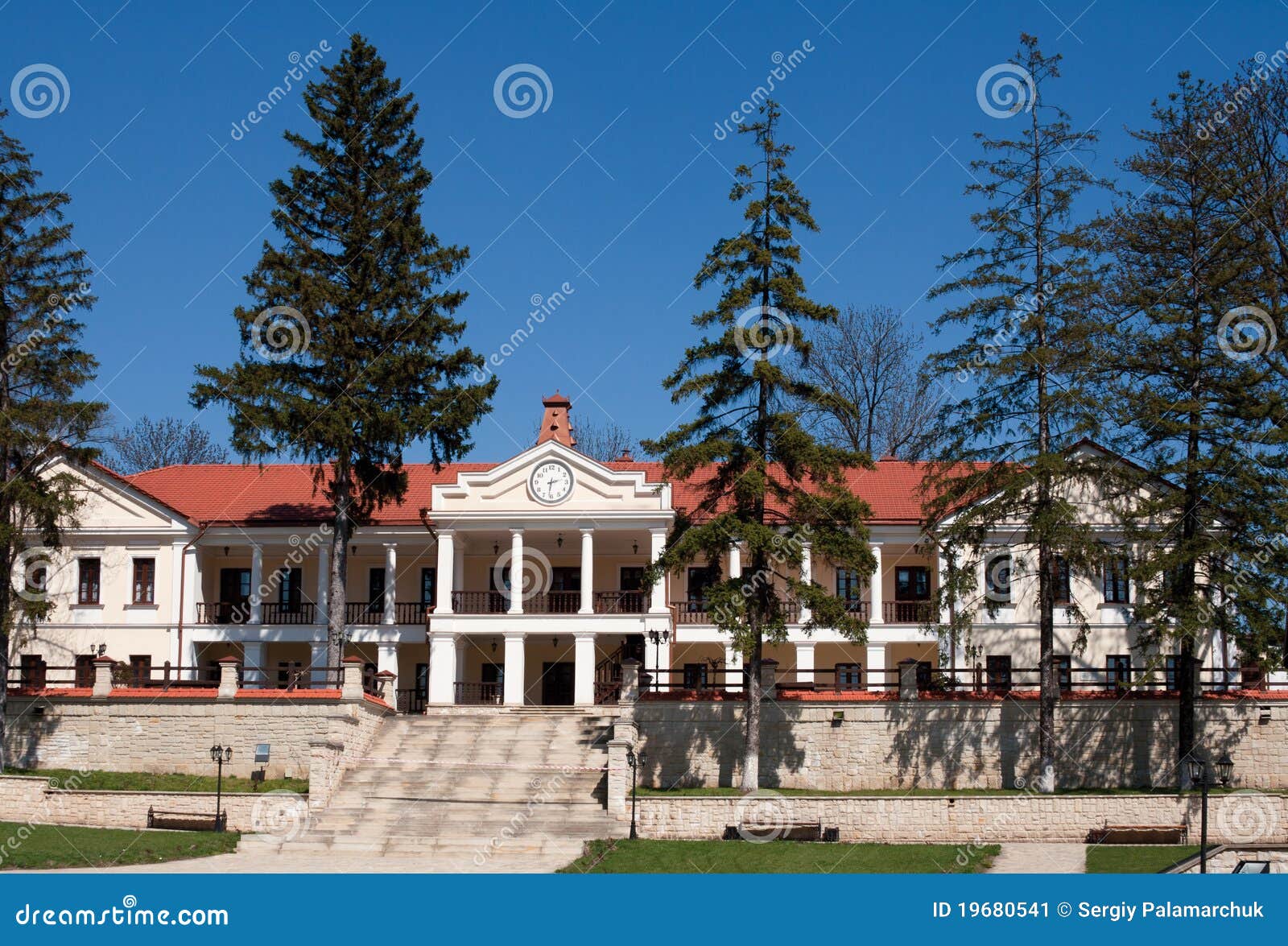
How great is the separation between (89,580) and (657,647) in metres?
14.3

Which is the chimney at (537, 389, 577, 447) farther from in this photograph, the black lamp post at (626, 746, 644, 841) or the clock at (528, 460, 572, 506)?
the black lamp post at (626, 746, 644, 841)

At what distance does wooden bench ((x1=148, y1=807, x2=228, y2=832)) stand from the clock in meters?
11.1

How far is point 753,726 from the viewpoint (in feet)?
87.1

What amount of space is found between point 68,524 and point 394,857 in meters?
16.0

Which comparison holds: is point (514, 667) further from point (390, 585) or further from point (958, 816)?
point (958, 816)

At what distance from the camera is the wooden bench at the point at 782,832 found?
24.0m

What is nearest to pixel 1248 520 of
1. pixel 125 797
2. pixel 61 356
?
pixel 125 797

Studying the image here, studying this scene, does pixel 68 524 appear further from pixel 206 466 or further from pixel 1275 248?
pixel 1275 248

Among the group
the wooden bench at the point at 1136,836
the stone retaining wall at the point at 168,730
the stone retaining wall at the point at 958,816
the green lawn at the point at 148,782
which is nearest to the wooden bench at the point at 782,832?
the stone retaining wall at the point at 958,816

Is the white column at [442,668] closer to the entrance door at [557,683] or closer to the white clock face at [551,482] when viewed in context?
the entrance door at [557,683]

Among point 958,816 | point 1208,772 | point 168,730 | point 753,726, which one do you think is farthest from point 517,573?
point 1208,772

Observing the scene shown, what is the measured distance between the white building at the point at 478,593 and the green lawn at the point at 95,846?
8.32m

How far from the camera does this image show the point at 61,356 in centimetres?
2808

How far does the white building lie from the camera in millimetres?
33281
